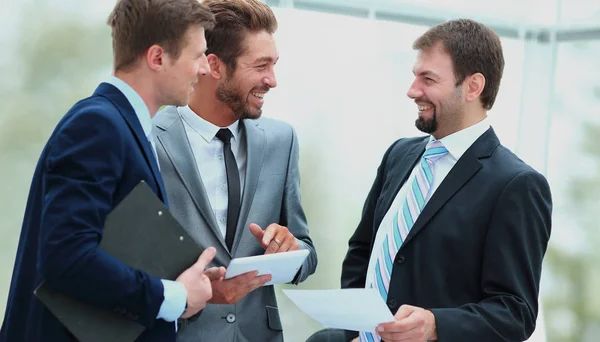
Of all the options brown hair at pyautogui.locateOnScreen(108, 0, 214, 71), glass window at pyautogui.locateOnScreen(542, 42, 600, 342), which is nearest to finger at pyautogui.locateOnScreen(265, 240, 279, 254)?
brown hair at pyautogui.locateOnScreen(108, 0, 214, 71)

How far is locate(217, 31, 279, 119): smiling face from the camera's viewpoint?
9.46ft

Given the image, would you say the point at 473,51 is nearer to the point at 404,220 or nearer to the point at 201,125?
the point at 404,220

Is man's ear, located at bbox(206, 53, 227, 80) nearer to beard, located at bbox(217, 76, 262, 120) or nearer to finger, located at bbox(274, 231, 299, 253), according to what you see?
beard, located at bbox(217, 76, 262, 120)

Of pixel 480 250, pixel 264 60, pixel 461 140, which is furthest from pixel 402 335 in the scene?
pixel 264 60

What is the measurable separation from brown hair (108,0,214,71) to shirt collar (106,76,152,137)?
5cm

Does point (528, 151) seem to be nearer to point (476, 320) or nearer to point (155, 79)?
point (476, 320)

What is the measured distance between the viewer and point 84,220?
187 centimetres

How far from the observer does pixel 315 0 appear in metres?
4.56

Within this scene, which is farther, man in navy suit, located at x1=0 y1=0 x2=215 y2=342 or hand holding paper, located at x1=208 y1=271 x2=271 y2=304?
hand holding paper, located at x1=208 y1=271 x2=271 y2=304

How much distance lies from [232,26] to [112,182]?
1144mm

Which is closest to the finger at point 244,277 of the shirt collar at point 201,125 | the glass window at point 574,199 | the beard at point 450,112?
the shirt collar at point 201,125

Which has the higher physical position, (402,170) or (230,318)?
(402,170)

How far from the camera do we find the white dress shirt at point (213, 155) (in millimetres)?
2785

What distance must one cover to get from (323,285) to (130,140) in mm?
2951
